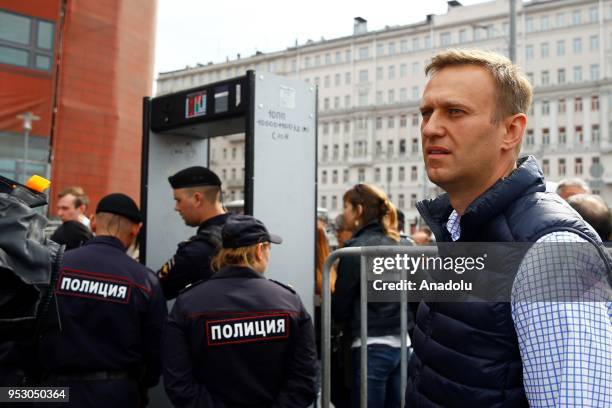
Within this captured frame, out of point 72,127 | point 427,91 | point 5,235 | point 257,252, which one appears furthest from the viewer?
point 72,127

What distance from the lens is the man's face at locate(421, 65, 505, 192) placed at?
155cm

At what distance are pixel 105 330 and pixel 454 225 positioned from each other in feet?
6.89

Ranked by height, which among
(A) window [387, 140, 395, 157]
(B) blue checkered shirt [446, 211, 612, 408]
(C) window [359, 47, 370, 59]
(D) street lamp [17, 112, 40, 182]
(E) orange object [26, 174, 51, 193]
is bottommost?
(B) blue checkered shirt [446, 211, 612, 408]

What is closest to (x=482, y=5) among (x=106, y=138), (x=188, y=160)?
(x=106, y=138)

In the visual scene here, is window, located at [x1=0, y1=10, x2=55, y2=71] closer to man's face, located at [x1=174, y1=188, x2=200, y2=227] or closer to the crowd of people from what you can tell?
the crowd of people

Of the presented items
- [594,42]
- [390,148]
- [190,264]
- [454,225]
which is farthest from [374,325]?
[390,148]

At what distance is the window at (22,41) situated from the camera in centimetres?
1359

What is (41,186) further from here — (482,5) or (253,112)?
(482,5)

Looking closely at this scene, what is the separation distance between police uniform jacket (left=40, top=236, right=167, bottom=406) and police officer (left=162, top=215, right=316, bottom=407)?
17.0 inches

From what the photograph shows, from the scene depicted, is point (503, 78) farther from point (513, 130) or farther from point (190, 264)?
point (190, 264)

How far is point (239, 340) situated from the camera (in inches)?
111

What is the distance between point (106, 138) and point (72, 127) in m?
0.92

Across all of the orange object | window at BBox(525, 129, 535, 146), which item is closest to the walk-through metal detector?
the orange object

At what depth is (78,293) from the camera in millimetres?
3104
